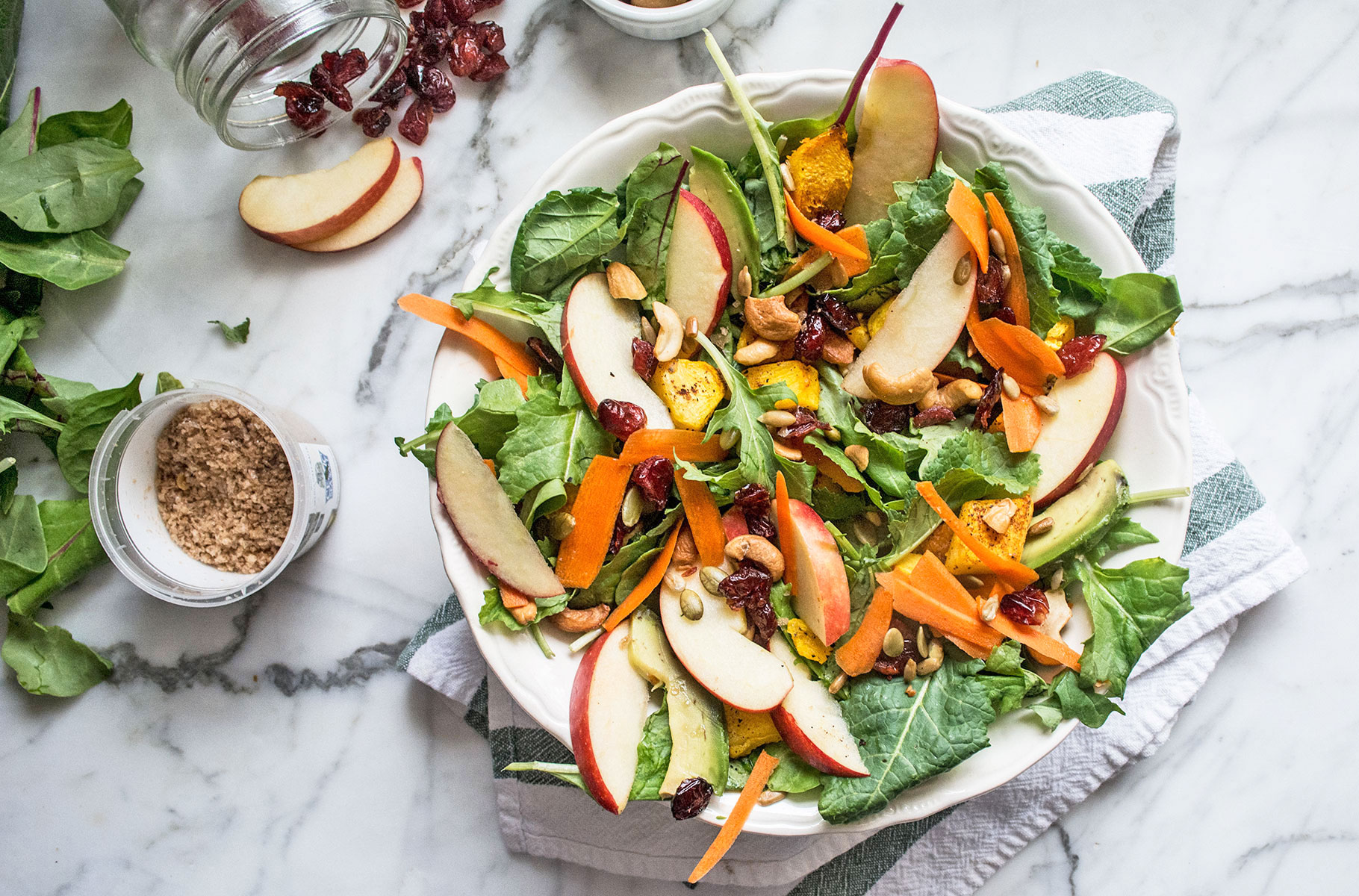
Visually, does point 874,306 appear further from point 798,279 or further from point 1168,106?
point 1168,106

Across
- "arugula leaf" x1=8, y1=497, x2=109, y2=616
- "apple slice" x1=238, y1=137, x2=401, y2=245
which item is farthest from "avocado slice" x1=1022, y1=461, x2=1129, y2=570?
"arugula leaf" x1=8, y1=497, x2=109, y2=616

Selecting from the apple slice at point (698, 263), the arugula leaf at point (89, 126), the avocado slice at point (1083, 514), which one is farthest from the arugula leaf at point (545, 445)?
the arugula leaf at point (89, 126)

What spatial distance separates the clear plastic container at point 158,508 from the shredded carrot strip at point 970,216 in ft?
3.88

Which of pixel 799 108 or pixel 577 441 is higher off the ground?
pixel 799 108

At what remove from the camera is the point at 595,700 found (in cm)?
133

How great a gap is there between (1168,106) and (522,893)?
198 cm

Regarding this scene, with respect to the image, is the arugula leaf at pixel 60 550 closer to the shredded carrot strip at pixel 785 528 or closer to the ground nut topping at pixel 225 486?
the ground nut topping at pixel 225 486

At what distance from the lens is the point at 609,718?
1.33 m

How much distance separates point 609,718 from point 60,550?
1198 mm

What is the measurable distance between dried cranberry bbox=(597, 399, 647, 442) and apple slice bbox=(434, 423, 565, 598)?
186mm

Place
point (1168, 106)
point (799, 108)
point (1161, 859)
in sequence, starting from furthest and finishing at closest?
point (1161, 859) < point (1168, 106) < point (799, 108)

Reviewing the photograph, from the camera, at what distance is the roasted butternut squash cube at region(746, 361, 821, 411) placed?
1400mm

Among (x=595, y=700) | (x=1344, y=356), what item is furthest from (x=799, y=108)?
(x=1344, y=356)

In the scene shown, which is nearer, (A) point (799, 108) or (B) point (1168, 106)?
(A) point (799, 108)
